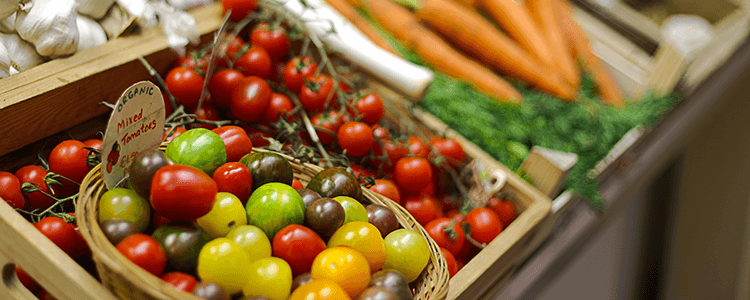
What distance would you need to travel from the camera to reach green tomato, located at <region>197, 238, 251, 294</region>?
62 centimetres

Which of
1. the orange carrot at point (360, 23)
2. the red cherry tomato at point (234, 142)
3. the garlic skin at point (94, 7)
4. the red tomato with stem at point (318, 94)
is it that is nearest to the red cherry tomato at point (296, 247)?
the red cherry tomato at point (234, 142)

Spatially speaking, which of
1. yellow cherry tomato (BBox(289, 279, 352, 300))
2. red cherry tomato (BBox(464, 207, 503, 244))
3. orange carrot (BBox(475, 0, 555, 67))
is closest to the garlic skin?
yellow cherry tomato (BBox(289, 279, 352, 300))

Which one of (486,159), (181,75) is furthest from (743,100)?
(181,75)

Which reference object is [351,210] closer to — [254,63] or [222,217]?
[222,217]

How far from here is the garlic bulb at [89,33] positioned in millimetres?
1136

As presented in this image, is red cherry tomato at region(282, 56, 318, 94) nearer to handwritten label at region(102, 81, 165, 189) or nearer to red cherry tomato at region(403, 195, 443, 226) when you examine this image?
red cherry tomato at region(403, 195, 443, 226)

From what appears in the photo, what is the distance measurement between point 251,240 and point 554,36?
174 centimetres

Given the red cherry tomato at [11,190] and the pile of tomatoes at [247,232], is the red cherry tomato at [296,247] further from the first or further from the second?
the red cherry tomato at [11,190]

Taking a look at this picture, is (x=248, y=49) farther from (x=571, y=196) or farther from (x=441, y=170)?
(x=571, y=196)

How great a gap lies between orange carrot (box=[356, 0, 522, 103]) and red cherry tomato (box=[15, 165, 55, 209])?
1284 millimetres

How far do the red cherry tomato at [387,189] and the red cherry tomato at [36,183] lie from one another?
25.8 inches

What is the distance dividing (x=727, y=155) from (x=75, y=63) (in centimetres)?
298

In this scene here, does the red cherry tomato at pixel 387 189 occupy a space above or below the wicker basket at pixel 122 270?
below

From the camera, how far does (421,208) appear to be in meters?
1.20
